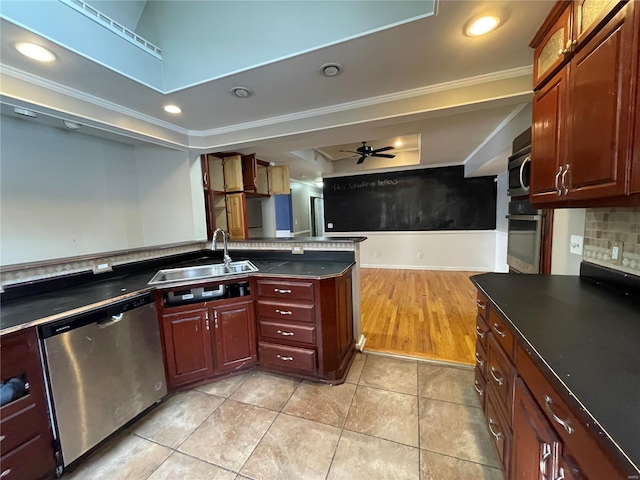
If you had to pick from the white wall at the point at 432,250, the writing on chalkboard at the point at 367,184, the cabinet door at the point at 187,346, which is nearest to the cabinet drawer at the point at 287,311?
the cabinet door at the point at 187,346

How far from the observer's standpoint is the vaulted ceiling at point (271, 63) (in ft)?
4.39

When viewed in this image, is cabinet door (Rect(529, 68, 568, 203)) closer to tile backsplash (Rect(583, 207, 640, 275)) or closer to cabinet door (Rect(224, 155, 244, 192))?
tile backsplash (Rect(583, 207, 640, 275))

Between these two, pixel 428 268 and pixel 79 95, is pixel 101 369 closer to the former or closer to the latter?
pixel 79 95

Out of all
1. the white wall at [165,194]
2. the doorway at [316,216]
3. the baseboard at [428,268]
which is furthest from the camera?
the doorway at [316,216]

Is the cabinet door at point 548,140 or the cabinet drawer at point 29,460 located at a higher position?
the cabinet door at point 548,140

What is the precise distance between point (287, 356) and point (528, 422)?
1.59 meters

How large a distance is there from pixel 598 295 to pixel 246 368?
94.1 inches

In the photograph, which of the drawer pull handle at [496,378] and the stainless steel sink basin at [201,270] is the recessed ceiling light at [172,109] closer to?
the stainless steel sink basin at [201,270]

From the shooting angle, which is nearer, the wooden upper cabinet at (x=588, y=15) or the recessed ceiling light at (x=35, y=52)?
the wooden upper cabinet at (x=588, y=15)

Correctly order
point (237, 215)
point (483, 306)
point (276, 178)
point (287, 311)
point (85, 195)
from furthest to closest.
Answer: point (276, 178) < point (237, 215) < point (85, 195) < point (287, 311) < point (483, 306)

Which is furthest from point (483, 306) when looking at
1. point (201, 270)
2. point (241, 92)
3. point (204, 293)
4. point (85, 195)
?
point (85, 195)

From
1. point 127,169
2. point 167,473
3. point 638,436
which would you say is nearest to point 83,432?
point 167,473

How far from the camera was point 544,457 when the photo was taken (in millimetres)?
766

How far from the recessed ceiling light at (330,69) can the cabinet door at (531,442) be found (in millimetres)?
1941
